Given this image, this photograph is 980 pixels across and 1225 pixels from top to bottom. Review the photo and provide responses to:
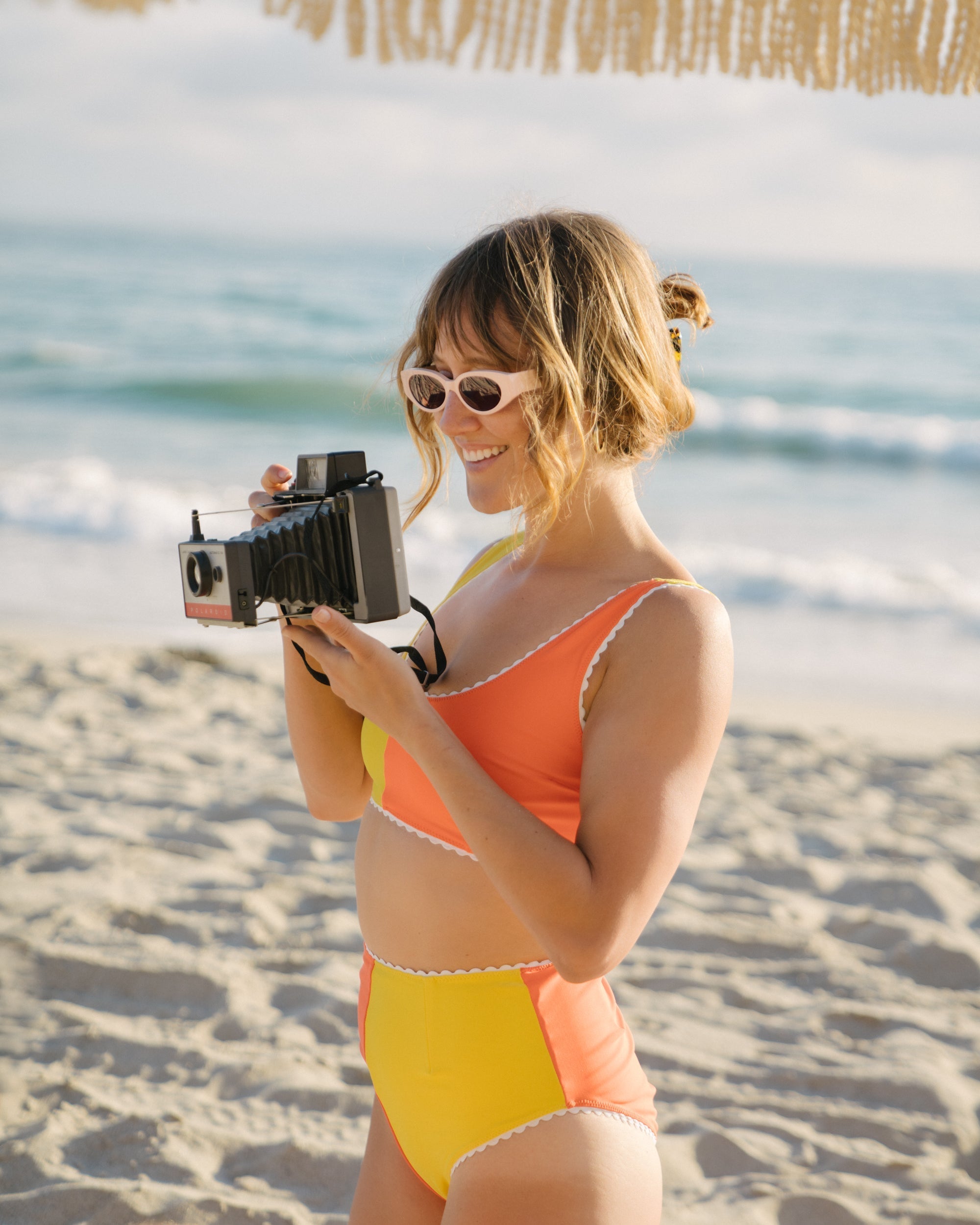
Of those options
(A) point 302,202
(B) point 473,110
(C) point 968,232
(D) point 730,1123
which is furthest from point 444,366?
(A) point 302,202

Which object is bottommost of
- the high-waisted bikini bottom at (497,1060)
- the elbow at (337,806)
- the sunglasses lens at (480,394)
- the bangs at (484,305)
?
the high-waisted bikini bottom at (497,1060)

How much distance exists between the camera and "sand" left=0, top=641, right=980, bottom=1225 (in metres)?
2.58

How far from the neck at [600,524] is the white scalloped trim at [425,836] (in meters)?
Answer: 0.42

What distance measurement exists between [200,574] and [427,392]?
0.41 m

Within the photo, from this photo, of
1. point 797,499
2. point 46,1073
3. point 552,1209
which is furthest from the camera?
point 797,499

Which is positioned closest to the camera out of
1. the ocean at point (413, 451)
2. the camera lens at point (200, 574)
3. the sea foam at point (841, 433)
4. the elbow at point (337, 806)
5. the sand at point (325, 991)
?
the camera lens at point (200, 574)

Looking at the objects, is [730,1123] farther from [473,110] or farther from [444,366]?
[473,110]

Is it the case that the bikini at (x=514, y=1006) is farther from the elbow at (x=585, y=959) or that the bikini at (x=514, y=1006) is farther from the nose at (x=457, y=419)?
the nose at (x=457, y=419)

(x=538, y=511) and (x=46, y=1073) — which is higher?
(x=538, y=511)

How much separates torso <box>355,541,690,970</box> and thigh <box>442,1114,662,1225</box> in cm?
22

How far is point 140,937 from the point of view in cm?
349

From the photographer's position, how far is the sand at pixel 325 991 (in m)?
2.58

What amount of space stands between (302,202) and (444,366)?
37518mm

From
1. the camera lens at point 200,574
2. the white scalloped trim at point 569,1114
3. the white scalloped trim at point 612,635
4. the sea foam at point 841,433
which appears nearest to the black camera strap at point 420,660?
the camera lens at point 200,574
